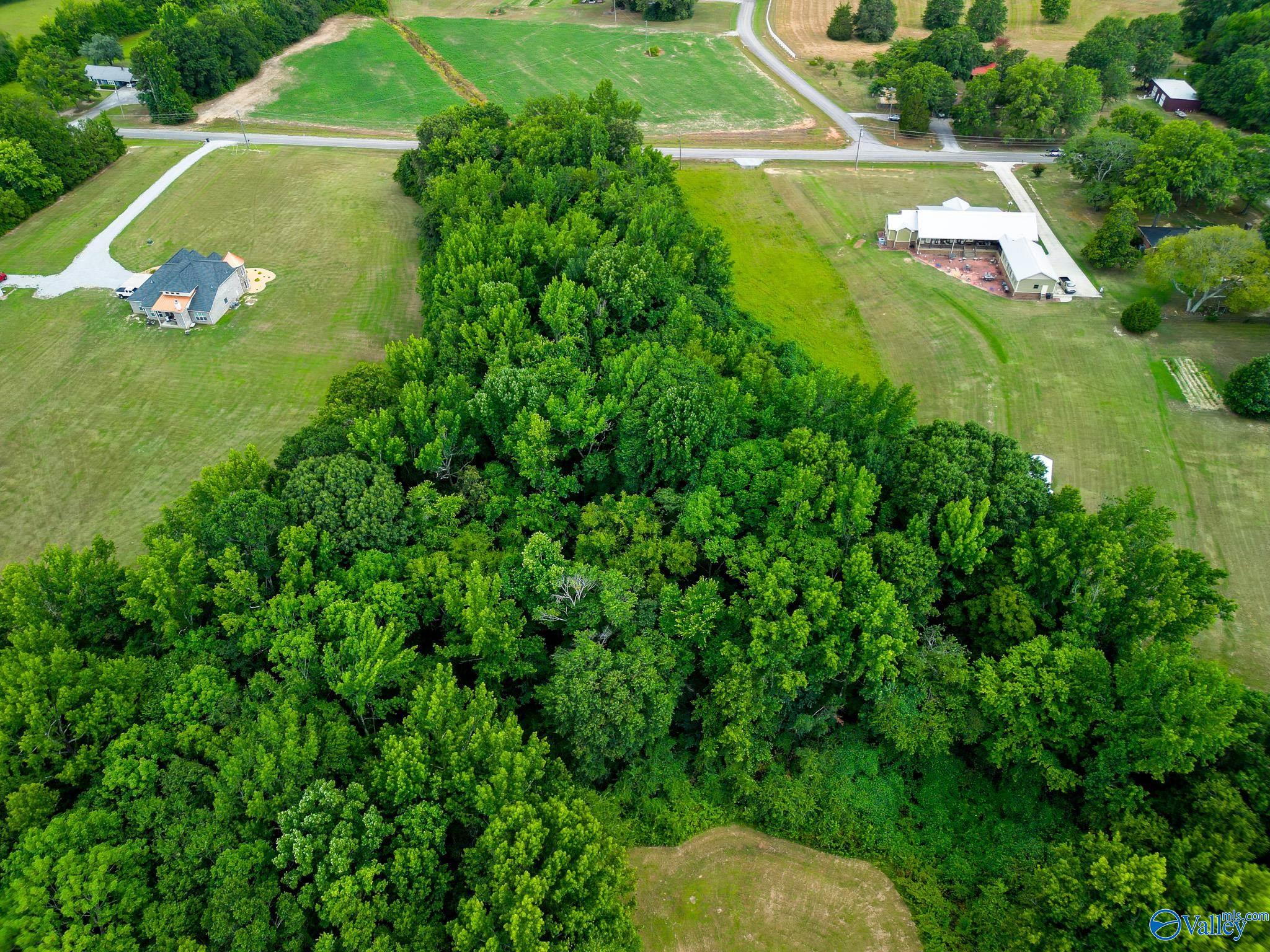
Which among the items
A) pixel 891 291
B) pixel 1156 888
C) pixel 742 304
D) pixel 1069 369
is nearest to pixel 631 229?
pixel 742 304

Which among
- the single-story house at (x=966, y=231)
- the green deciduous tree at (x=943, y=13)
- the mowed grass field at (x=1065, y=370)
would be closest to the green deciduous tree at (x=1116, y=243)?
the mowed grass field at (x=1065, y=370)

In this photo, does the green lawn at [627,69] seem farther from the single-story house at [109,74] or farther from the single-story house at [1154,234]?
the single-story house at [1154,234]

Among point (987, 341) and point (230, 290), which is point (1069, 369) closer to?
point (987, 341)

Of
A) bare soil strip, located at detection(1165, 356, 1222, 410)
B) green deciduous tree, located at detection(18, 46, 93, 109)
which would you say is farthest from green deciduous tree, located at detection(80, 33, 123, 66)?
bare soil strip, located at detection(1165, 356, 1222, 410)

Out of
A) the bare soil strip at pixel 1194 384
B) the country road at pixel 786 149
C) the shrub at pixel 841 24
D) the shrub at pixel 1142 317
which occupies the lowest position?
the bare soil strip at pixel 1194 384

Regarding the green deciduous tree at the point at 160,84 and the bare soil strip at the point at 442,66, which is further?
the bare soil strip at the point at 442,66

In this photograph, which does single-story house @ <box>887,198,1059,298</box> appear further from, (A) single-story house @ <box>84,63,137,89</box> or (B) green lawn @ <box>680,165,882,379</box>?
(A) single-story house @ <box>84,63,137,89</box>
